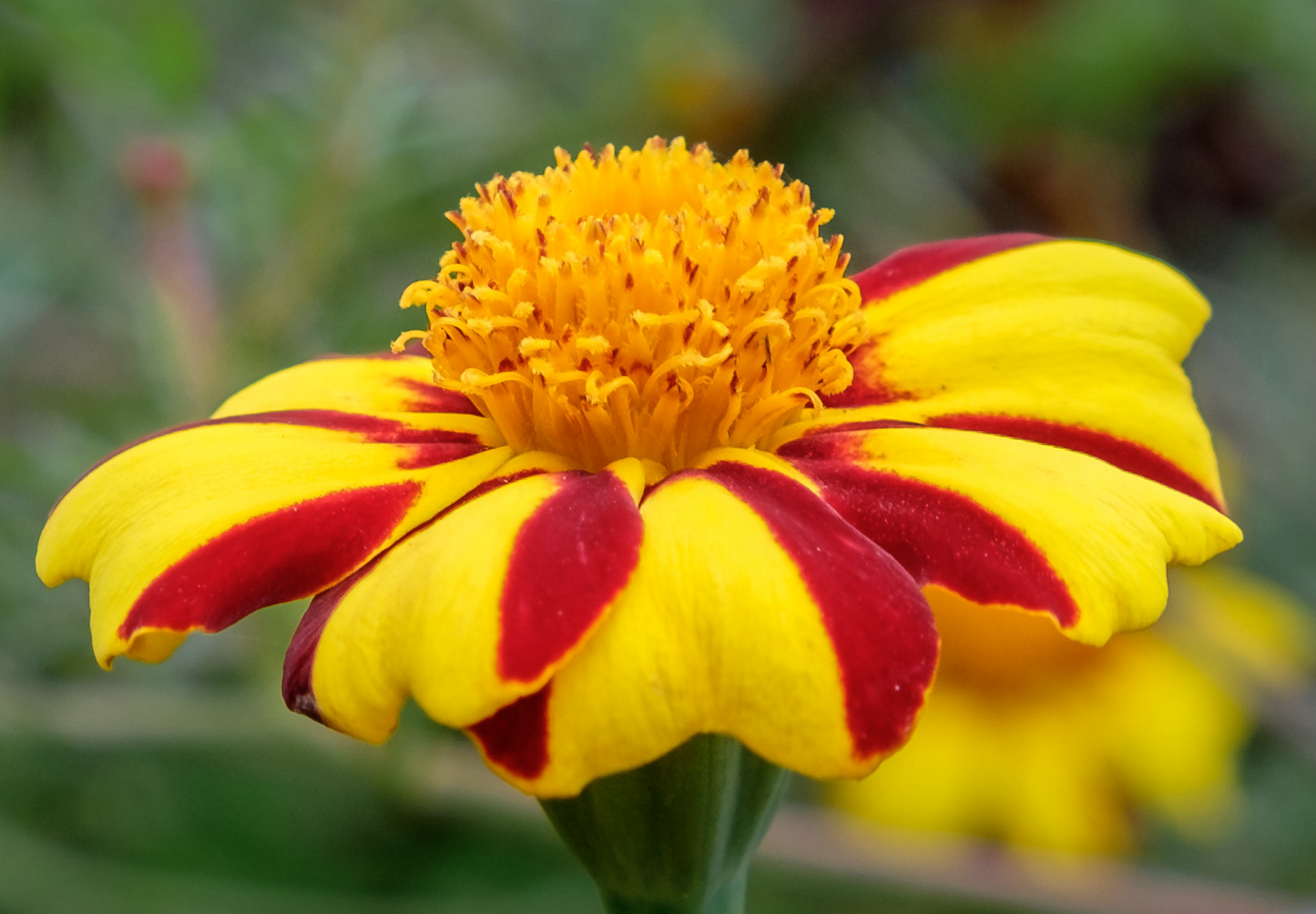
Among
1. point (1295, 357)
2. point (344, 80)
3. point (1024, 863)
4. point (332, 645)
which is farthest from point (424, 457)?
point (1295, 357)

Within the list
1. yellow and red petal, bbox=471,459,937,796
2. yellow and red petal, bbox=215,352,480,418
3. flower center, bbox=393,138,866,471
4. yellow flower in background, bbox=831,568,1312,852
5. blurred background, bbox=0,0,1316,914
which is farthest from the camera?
yellow flower in background, bbox=831,568,1312,852

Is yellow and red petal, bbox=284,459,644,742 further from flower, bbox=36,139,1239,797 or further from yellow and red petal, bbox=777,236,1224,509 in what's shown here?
yellow and red petal, bbox=777,236,1224,509

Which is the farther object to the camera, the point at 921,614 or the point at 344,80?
the point at 344,80

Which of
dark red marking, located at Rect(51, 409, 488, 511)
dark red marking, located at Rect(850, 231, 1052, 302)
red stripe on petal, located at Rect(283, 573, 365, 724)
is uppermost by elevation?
dark red marking, located at Rect(850, 231, 1052, 302)

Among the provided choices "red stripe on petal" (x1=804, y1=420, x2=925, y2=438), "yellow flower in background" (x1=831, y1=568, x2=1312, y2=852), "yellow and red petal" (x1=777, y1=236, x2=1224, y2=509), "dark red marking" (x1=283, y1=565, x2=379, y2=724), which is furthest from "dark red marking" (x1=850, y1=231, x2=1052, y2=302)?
"yellow flower in background" (x1=831, y1=568, x2=1312, y2=852)

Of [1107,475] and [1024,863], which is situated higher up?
[1107,475]

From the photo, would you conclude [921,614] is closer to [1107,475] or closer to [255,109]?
[1107,475]

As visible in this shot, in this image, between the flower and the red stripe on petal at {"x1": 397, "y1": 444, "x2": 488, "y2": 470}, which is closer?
the flower

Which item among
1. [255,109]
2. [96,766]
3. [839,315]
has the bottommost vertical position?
[96,766]
